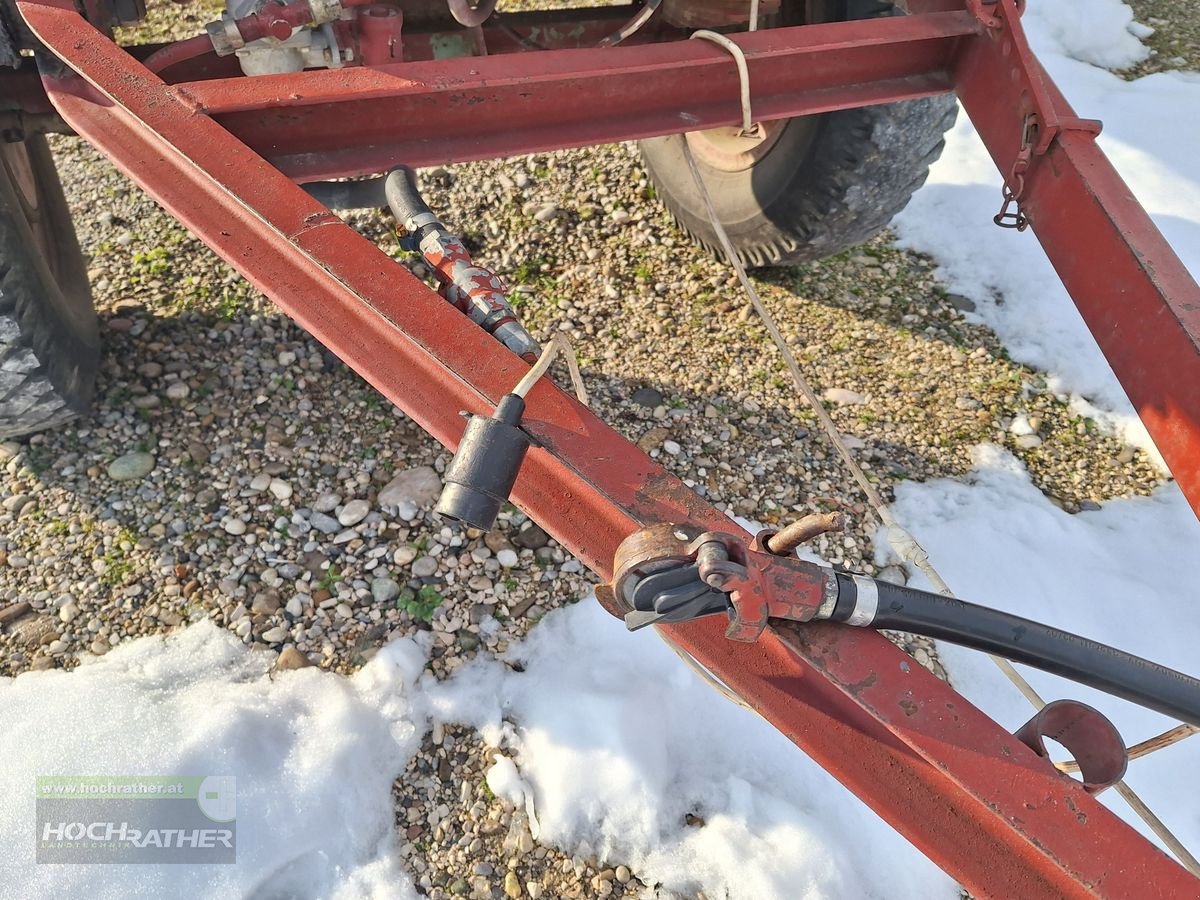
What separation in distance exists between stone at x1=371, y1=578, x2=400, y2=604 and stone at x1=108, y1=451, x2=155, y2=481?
2.45 feet

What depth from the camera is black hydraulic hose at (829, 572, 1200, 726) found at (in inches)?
42.9

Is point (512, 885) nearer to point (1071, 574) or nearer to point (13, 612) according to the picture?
point (13, 612)

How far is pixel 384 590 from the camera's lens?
7.43 feet

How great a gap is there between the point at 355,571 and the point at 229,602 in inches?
12.5

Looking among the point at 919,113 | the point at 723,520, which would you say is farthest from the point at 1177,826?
the point at 919,113

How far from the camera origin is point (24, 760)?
75.7 inches

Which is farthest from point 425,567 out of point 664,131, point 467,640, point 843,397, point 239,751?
point 843,397

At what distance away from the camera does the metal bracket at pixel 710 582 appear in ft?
3.31

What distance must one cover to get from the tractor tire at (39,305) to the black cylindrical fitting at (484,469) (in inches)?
57.3

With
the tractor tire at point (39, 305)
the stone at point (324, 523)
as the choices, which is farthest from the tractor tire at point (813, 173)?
the tractor tire at point (39, 305)

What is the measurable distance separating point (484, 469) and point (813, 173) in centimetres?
174

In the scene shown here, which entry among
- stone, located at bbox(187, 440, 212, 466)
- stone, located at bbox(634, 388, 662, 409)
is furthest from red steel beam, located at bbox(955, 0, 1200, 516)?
stone, located at bbox(187, 440, 212, 466)

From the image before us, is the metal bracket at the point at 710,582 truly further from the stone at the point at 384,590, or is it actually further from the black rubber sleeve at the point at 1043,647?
the stone at the point at 384,590

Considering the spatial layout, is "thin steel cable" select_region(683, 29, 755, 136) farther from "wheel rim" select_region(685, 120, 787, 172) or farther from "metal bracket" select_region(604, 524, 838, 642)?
"metal bracket" select_region(604, 524, 838, 642)
